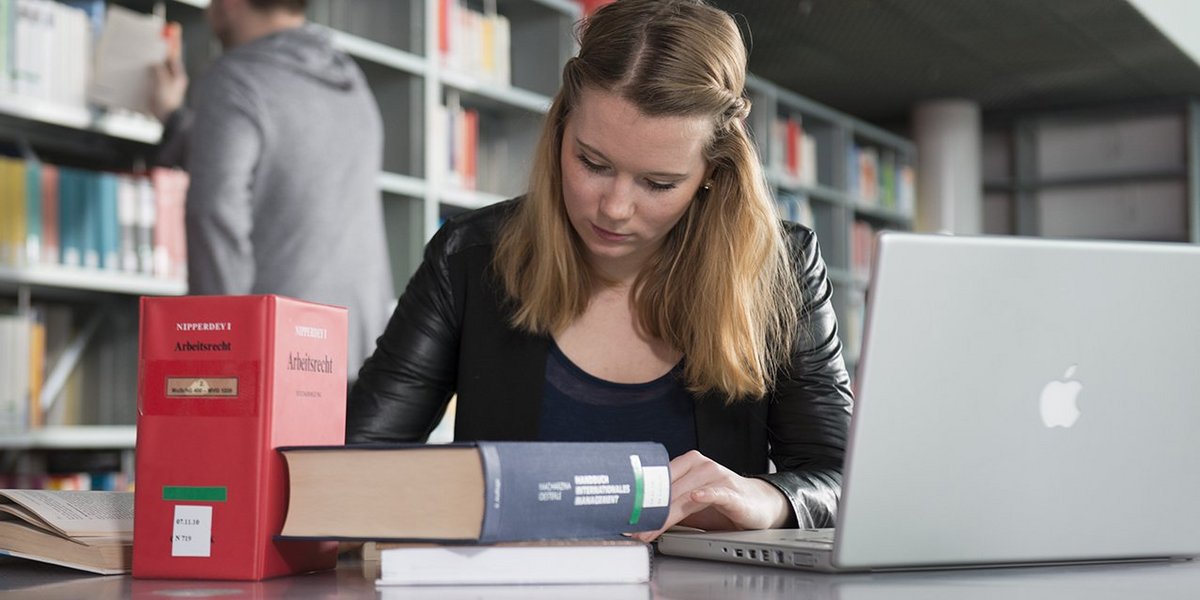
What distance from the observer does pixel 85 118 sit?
8.58 feet

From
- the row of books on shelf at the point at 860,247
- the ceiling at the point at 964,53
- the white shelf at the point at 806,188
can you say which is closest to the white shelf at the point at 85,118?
the ceiling at the point at 964,53

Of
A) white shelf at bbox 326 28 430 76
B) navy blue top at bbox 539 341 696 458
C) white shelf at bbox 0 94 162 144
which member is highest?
white shelf at bbox 326 28 430 76

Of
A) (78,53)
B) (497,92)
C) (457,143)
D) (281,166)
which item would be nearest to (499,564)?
(281,166)

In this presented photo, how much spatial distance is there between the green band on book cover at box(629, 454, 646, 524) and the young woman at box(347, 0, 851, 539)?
504 mm

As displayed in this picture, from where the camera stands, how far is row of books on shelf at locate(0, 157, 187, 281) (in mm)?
2526

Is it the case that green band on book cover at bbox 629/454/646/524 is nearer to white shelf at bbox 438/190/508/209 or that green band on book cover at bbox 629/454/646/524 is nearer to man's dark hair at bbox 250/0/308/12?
man's dark hair at bbox 250/0/308/12

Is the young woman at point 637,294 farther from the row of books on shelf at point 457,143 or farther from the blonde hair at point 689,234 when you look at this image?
the row of books on shelf at point 457,143

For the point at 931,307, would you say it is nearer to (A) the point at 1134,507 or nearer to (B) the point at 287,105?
(A) the point at 1134,507

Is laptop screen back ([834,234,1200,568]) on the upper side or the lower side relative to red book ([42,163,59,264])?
lower

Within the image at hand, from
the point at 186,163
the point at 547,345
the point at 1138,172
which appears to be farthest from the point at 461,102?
the point at 1138,172

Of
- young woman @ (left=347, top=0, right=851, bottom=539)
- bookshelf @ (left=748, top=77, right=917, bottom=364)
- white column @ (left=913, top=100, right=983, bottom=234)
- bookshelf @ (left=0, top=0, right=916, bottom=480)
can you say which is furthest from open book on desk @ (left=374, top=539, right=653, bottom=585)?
white column @ (left=913, top=100, right=983, bottom=234)

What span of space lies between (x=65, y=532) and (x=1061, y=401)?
750 millimetres

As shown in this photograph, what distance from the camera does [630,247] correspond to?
60.2 inches

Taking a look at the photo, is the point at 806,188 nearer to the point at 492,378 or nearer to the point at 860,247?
the point at 860,247
